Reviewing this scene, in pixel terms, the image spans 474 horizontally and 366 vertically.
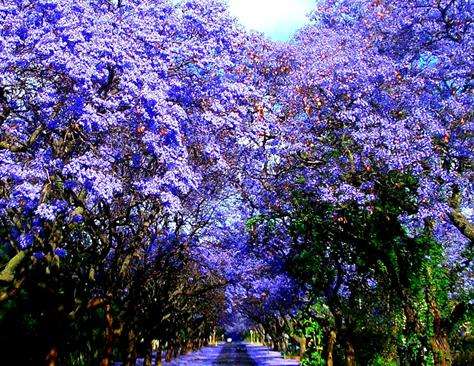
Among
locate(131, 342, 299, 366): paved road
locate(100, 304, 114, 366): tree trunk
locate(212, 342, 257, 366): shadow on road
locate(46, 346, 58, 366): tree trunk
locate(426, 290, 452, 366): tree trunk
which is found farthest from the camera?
locate(212, 342, 257, 366): shadow on road

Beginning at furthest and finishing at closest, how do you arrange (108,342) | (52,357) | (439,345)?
(108,342)
(52,357)
(439,345)

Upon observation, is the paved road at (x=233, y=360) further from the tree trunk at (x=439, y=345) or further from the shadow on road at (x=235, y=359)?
the tree trunk at (x=439, y=345)

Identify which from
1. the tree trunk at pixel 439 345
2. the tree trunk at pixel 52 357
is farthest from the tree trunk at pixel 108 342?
the tree trunk at pixel 439 345

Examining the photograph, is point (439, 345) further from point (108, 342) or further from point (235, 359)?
point (235, 359)

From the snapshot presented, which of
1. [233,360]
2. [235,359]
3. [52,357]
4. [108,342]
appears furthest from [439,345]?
[235,359]

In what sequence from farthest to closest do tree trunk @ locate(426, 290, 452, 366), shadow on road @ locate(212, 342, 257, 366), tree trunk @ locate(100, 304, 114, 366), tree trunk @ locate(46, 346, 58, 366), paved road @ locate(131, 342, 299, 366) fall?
shadow on road @ locate(212, 342, 257, 366) → paved road @ locate(131, 342, 299, 366) → tree trunk @ locate(100, 304, 114, 366) → tree trunk @ locate(46, 346, 58, 366) → tree trunk @ locate(426, 290, 452, 366)

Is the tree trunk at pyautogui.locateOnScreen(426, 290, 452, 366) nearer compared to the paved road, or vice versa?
the tree trunk at pyautogui.locateOnScreen(426, 290, 452, 366)

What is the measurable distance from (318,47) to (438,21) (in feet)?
10.6

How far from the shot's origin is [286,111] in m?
15.3

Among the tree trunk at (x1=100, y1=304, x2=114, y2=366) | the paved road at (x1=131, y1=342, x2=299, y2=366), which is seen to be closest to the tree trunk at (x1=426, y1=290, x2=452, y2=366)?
the tree trunk at (x1=100, y1=304, x2=114, y2=366)

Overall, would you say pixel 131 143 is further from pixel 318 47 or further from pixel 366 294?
pixel 366 294

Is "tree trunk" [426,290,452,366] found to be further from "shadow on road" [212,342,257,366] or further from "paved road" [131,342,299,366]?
"shadow on road" [212,342,257,366]

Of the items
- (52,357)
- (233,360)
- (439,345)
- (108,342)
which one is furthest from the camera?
(233,360)

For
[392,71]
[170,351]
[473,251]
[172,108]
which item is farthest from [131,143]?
[170,351]
